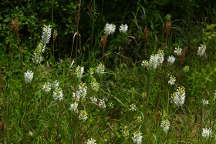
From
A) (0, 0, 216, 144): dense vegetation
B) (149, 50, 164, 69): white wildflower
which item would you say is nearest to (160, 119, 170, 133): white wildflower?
(0, 0, 216, 144): dense vegetation

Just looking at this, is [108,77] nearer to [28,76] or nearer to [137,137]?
[28,76]

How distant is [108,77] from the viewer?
500 centimetres

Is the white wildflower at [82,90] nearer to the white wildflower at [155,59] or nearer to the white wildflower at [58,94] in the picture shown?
the white wildflower at [58,94]

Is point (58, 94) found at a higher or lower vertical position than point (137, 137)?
higher

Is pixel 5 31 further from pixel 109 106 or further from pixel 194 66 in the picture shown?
pixel 194 66

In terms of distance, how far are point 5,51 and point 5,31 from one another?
7.2 inches

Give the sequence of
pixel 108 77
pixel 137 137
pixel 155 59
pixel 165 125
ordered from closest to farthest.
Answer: pixel 137 137 < pixel 165 125 < pixel 155 59 < pixel 108 77

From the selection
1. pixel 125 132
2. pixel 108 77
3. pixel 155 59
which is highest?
pixel 155 59

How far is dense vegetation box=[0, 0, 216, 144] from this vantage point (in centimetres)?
362

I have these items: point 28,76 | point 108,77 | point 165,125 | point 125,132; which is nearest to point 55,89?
point 28,76

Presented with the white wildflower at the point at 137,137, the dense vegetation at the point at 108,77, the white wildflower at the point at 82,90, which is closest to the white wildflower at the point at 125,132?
the dense vegetation at the point at 108,77

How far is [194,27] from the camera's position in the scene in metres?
5.68

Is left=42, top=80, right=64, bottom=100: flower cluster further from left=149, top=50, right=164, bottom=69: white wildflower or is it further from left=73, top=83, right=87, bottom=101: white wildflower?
left=149, top=50, right=164, bottom=69: white wildflower

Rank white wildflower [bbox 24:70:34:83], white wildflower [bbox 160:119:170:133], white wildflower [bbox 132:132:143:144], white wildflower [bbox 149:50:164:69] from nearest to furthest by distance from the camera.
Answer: white wildflower [bbox 132:132:143:144] < white wildflower [bbox 160:119:170:133] < white wildflower [bbox 24:70:34:83] < white wildflower [bbox 149:50:164:69]
